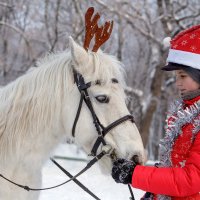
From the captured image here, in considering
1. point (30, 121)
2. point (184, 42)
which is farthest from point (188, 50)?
point (30, 121)

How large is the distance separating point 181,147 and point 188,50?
52 centimetres

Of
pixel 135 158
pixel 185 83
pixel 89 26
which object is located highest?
pixel 89 26

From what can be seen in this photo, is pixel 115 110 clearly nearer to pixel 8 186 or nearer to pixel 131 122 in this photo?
pixel 131 122

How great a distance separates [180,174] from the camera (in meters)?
1.87

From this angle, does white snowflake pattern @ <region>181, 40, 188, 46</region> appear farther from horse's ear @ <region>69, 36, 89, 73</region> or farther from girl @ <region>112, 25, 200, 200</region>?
horse's ear @ <region>69, 36, 89, 73</region>

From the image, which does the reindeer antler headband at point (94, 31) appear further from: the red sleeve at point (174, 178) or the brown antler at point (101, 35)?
the red sleeve at point (174, 178)

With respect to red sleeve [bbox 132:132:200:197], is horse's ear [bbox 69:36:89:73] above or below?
above

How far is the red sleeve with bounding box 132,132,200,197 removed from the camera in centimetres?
185

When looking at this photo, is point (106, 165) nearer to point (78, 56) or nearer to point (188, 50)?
point (78, 56)

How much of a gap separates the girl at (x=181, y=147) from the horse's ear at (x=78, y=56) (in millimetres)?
573

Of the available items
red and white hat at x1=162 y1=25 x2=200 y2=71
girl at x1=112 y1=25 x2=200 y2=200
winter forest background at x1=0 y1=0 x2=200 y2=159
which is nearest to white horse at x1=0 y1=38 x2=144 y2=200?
girl at x1=112 y1=25 x2=200 y2=200

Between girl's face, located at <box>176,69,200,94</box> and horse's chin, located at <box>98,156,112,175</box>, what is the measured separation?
70 cm

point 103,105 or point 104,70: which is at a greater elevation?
point 104,70

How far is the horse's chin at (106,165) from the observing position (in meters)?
2.46
